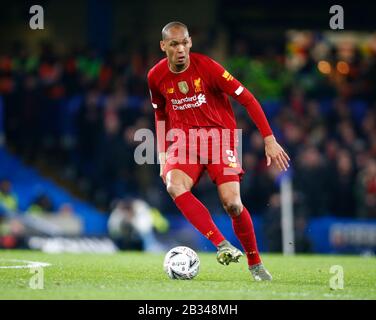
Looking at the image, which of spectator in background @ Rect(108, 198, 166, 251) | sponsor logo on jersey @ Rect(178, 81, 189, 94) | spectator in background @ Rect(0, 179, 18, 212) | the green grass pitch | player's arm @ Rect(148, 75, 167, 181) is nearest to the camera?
the green grass pitch

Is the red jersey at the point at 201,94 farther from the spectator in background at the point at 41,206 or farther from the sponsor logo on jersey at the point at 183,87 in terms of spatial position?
the spectator in background at the point at 41,206

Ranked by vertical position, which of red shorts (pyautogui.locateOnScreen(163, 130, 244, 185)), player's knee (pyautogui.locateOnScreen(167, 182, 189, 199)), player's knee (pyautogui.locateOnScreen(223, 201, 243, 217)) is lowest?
player's knee (pyautogui.locateOnScreen(223, 201, 243, 217))

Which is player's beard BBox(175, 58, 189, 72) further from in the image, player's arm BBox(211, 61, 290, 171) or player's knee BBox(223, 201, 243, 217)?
player's knee BBox(223, 201, 243, 217)

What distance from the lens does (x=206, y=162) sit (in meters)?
9.10

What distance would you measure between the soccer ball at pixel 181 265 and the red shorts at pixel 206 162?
683 millimetres

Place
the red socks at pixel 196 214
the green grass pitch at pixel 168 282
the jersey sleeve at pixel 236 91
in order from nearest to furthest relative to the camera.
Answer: the green grass pitch at pixel 168 282 < the red socks at pixel 196 214 < the jersey sleeve at pixel 236 91

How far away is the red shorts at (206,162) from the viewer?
355 inches

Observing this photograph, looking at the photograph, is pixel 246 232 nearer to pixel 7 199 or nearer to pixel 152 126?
pixel 7 199

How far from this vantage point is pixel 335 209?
1834 cm

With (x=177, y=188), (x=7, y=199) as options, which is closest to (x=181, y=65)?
(x=177, y=188)

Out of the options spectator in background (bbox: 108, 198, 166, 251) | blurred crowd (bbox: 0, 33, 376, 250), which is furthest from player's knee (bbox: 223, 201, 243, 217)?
spectator in background (bbox: 108, 198, 166, 251)

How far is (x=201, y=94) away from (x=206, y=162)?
0.63m

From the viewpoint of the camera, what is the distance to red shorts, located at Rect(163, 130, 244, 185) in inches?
355

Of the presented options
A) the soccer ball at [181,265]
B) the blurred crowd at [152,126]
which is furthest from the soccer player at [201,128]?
the blurred crowd at [152,126]
